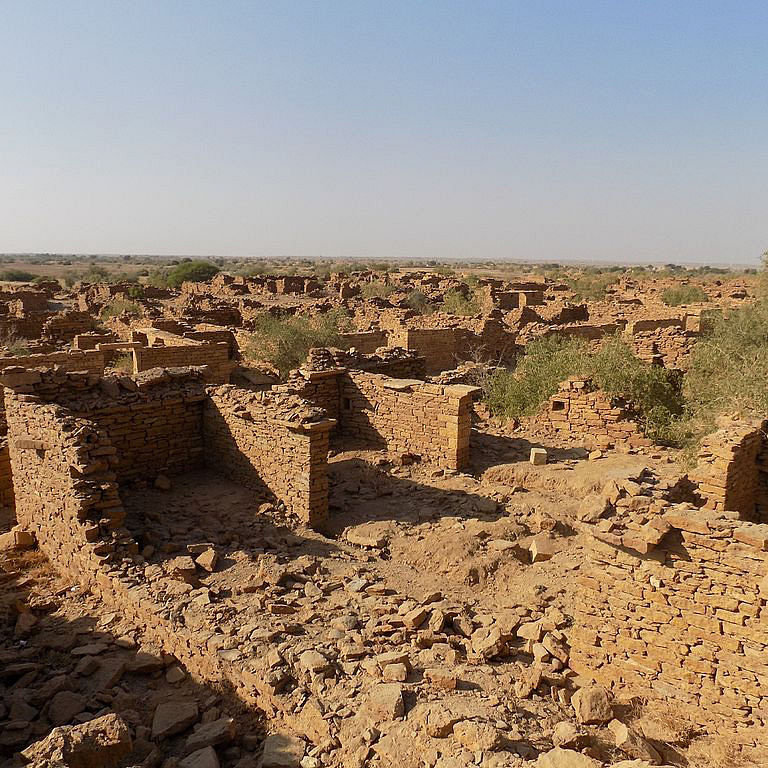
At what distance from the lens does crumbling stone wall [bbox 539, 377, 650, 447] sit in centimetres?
1055

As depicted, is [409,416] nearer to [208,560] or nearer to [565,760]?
[208,560]

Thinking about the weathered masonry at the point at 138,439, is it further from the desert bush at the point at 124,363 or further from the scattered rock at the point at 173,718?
the desert bush at the point at 124,363

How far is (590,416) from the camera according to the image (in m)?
10.8

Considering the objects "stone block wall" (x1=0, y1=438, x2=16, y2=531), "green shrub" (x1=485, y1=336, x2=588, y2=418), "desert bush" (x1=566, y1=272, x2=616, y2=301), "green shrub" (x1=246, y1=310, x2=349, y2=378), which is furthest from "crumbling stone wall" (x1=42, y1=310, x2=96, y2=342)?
"desert bush" (x1=566, y1=272, x2=616, y2=301)

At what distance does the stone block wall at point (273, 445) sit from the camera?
25.3 feet

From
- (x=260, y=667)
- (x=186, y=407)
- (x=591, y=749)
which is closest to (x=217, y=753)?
(x=260, y=667)

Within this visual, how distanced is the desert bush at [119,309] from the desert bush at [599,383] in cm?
1837

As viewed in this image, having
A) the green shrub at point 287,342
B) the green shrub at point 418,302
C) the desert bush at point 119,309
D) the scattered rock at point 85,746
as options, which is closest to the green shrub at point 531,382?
the green shrub at point 287,342

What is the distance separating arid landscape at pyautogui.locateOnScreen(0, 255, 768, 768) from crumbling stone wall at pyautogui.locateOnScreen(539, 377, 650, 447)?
0.04 meters

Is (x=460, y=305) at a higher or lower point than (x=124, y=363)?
higher

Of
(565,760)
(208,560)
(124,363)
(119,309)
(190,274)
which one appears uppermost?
(190,274)

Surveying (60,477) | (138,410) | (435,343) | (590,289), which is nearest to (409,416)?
(138,410)

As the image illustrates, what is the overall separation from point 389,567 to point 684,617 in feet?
10.1

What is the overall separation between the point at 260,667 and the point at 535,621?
2.47 m
